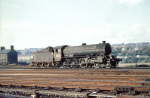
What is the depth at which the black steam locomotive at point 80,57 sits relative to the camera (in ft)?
104

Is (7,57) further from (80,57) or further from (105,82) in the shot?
(105,82)

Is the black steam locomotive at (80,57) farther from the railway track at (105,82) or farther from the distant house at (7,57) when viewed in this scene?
the distant house at (7,57)

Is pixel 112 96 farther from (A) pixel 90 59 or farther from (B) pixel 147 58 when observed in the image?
(B) pixel 147 58

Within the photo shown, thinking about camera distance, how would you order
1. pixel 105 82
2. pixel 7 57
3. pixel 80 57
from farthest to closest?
1. pixel 7 57
2. pixel 80 57
3. pixel 105 82

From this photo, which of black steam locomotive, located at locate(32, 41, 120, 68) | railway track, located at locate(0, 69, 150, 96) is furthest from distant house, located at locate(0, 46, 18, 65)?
railway track, located at locate(0, 69, 150, 96)

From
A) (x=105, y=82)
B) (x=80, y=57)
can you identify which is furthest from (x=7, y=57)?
(x=105, y=82)

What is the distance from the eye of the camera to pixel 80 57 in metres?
35.4

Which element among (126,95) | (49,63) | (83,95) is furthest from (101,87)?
(49,63)

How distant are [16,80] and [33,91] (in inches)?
196

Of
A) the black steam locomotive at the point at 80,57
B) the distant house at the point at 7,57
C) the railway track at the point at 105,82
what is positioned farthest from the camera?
the distant house at the point at 7,57

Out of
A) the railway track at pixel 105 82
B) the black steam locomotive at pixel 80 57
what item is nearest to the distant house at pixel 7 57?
the black steam locomotive at pixel 80 57

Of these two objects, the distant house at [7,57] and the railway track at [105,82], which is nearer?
the railway track at [105,82]

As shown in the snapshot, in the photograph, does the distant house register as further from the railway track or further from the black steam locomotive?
the railway track

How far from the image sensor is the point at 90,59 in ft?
108
